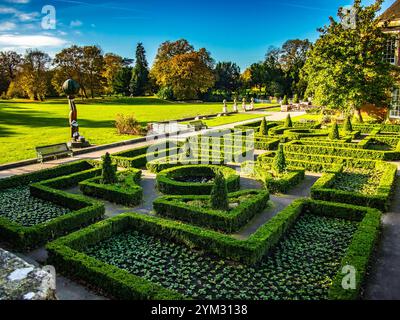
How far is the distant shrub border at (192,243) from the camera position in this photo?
21.4 feet

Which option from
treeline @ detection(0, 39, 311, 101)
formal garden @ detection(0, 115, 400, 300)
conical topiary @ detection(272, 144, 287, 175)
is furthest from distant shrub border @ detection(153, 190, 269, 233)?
treeline @ detection(0, 39, 311, 101)

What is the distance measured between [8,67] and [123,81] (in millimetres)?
25547

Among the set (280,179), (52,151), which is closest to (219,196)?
(280,179)

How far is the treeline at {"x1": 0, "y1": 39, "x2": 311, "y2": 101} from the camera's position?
63.1 m

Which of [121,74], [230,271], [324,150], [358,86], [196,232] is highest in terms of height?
[121,74]

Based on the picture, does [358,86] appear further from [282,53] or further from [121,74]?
[121,74]

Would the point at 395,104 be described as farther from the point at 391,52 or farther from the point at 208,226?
the point at 208,226

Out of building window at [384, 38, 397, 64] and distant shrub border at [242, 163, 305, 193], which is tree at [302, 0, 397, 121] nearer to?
building window at [384, 38, 397, 64]

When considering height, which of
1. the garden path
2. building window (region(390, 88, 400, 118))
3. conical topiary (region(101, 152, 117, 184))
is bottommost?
the garden path

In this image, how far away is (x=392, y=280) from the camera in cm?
715

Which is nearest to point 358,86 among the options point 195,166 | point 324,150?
point 324,150

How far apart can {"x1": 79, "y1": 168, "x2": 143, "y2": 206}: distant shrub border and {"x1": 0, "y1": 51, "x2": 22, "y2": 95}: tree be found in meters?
73.5

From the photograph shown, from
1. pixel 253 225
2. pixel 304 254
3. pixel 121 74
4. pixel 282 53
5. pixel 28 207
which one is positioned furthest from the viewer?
pixel 121 74

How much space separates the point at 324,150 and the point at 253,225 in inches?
363
